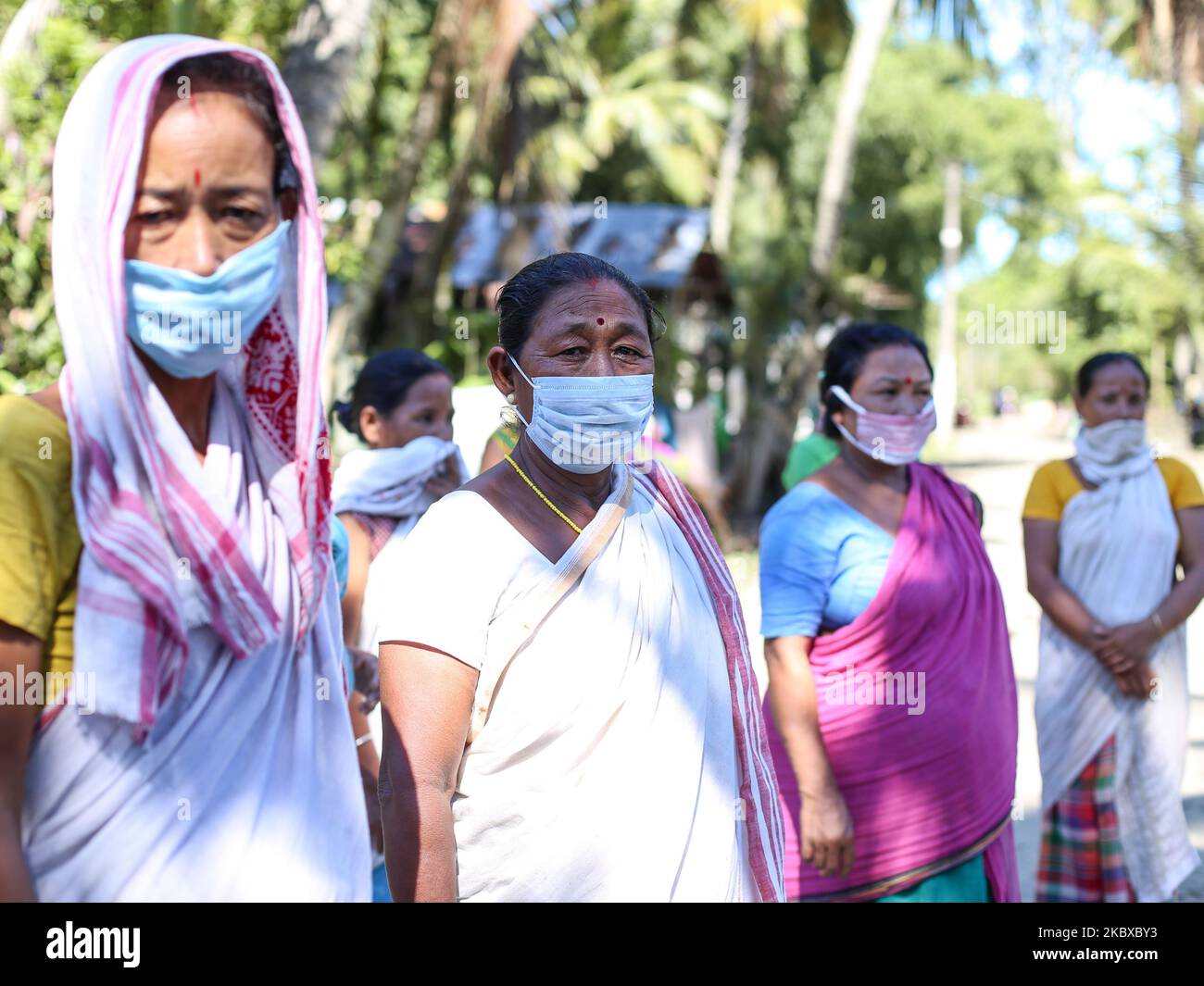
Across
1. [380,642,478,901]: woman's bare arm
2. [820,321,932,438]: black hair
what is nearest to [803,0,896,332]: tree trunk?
[820,321,932,438]: black hair

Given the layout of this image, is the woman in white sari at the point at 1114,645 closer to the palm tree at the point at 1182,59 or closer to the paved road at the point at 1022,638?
the paved road at the point at 1022,638

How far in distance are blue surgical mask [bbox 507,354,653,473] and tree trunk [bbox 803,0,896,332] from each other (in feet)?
41.6

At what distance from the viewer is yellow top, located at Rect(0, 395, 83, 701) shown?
1.57 m

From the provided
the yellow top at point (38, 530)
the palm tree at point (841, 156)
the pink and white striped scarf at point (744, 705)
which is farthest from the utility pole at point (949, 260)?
the yellow top at point (38, 530)

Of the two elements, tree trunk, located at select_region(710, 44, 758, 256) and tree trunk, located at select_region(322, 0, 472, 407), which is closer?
tree trunk, located at select_region(322, 0, 472, 407)

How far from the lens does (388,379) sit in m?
4.15

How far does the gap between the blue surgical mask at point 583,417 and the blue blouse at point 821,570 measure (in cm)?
131

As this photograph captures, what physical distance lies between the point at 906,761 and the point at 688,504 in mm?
1378

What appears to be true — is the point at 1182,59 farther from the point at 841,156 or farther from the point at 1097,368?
the point at 1097,368

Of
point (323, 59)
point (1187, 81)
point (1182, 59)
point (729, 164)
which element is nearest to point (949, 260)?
point (729, 164)

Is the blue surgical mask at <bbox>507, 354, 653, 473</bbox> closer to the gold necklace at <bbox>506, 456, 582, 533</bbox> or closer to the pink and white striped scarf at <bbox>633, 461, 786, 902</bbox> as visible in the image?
the gold necklace at <bbox>506, 456, 582, 533</bbox>

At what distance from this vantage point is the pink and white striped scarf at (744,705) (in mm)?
2400

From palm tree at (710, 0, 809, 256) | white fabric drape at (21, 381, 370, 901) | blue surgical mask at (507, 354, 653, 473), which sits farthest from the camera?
palm tree at (710, 0, 809, 256)
